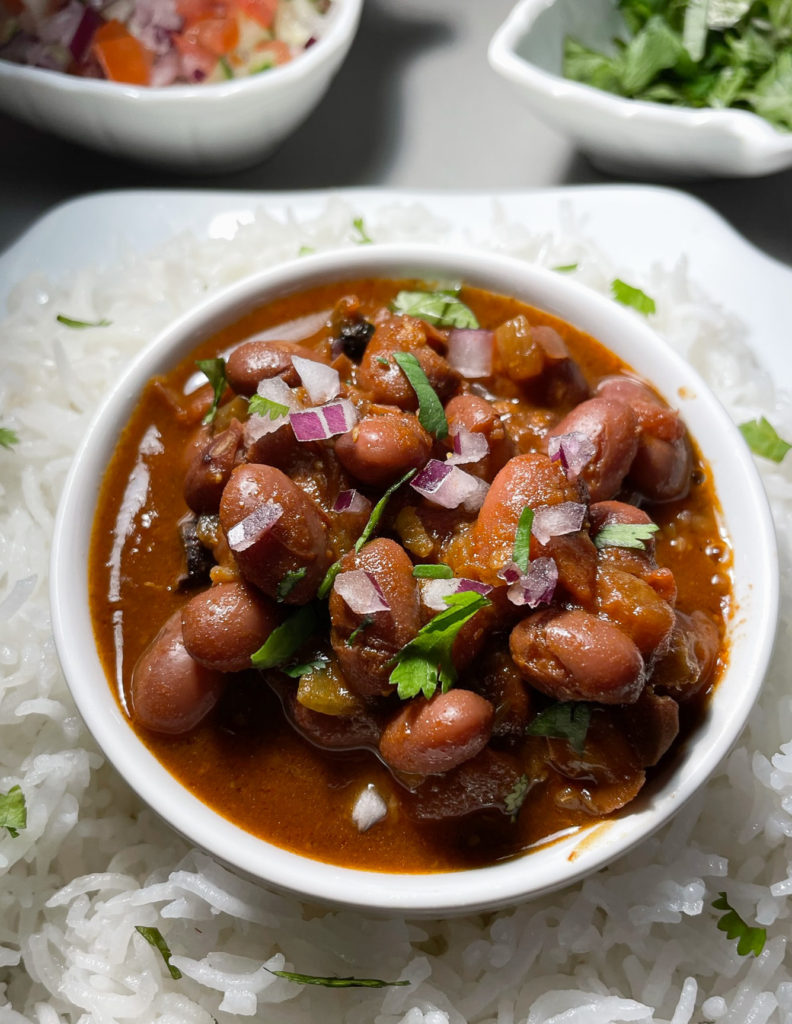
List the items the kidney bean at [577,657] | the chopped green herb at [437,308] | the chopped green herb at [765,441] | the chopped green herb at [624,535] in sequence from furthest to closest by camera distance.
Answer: the chopped green herb at [765,441] → the chopped green herb at [437,308] → the chopped green herb at [624,535] → the kidney bean at [577,657]

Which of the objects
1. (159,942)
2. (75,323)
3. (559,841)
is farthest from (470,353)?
(159,942)

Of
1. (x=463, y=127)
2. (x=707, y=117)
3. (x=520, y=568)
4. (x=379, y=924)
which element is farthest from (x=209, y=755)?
(x=463, y=127)

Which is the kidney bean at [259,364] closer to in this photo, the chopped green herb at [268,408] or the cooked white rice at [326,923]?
the chopped green herb at [268,408]

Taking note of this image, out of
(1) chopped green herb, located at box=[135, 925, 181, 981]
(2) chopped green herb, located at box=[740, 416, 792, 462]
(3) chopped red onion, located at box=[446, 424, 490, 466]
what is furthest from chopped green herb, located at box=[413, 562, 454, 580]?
(2) chopped green herb, located at box=[740, 416, 792, 462]

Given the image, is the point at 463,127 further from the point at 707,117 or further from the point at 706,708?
the point at 706,708

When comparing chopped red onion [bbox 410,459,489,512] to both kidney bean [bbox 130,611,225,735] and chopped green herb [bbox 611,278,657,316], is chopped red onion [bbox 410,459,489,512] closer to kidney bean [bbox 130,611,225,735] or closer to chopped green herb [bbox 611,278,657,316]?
kidney bean [bbox 130,611,225,735]

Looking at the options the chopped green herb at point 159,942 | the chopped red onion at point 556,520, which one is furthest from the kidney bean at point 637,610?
the chopped green herb at point 159,942

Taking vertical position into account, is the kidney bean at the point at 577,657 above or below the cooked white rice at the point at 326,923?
above
